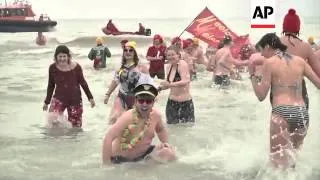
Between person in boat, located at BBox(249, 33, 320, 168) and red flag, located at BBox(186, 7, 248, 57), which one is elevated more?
red flag, located at BBox(186, 7, 248, 57)

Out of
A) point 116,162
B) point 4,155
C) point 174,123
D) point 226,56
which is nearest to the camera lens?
point 116,162

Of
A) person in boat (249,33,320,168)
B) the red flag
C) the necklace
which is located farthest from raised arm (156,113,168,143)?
the red flag

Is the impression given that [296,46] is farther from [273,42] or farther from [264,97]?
[264,97]

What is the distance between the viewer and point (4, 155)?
527 cm

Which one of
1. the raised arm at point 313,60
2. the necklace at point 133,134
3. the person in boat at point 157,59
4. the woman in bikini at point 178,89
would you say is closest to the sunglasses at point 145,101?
the necklace at point 133,134

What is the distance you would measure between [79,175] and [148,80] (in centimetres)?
99

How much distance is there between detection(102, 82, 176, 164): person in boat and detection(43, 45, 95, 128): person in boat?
186 cm

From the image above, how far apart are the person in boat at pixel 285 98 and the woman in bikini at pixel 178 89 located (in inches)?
80.5

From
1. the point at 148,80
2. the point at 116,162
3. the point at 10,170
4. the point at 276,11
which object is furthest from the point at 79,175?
the point at 276,11

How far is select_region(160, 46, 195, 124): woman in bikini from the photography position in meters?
6.18

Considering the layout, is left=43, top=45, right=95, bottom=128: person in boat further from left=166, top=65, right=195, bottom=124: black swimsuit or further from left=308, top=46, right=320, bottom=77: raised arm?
left=308, top=46, right=320, bottom=77: raised arm

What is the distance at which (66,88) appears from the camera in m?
6.24

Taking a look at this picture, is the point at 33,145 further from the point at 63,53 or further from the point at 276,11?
the point at 276,11

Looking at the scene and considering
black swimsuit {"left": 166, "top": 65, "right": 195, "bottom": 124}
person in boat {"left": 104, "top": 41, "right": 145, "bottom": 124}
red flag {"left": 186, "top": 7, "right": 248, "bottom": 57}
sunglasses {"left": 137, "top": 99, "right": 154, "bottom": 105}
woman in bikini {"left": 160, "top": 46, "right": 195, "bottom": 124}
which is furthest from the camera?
red flag {"left": 186, "top": 7, "right": 248, "bottom": 57}
